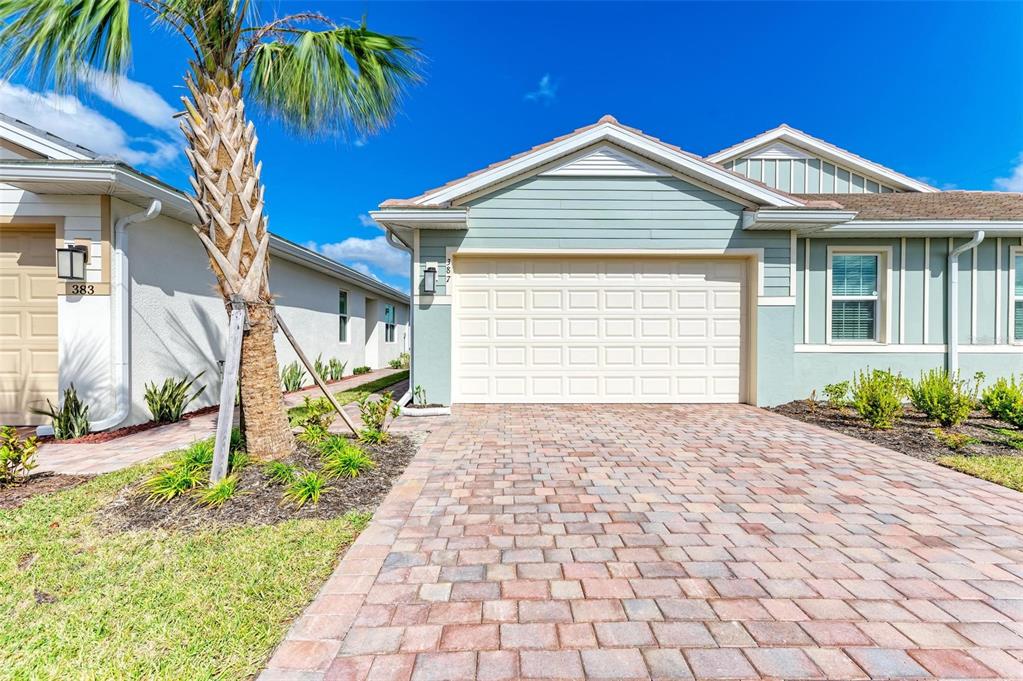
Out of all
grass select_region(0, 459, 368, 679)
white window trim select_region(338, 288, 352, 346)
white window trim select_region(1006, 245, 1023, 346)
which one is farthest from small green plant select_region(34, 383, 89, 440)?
white window trim select_region(1006, 245, 1023, 346)

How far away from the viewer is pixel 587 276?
23.4 feet

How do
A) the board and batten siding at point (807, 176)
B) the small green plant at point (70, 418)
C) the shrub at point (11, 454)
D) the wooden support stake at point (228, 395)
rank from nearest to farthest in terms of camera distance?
the wooden support stake at point (228, 395) < the shrub at point (11, 454) < the small green plant at point (70, 418) < the board and batten siding at point (807, 176)

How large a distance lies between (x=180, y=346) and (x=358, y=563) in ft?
20.6

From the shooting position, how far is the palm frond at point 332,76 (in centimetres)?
384

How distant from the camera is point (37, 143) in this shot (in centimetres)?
527

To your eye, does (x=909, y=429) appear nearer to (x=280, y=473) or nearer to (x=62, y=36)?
(x=280, y=473)

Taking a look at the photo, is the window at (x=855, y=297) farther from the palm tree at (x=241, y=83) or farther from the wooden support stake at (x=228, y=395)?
the wooden support stake at (x=228, y=395)

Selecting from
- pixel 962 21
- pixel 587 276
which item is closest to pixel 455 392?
pixel 587 276

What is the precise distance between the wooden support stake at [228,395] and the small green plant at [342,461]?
30.4 inches

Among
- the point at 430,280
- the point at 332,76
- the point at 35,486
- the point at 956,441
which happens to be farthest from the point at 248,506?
the point at 956,441

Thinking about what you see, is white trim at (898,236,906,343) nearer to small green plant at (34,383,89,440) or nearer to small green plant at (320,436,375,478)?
small green plant at (320,436,375,478)

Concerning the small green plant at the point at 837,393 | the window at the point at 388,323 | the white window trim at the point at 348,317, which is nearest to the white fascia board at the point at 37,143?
the white window trim at the point at 348,317

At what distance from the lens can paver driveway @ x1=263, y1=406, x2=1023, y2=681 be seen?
1.67 metres

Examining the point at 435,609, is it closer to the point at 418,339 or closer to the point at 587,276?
the point at 418,339
